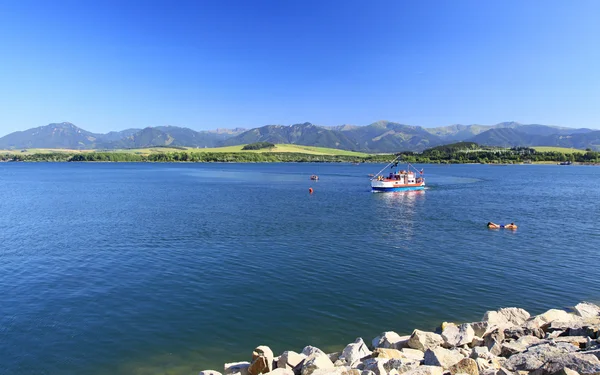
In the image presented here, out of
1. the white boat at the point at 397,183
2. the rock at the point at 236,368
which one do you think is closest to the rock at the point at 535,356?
the rock at the point at 236,368

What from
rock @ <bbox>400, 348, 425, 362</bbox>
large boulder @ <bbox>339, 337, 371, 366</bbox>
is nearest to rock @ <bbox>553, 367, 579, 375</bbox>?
rock @ <bbox>400, 348, 425, 362</bbox>

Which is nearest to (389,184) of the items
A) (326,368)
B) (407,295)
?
(407,295)

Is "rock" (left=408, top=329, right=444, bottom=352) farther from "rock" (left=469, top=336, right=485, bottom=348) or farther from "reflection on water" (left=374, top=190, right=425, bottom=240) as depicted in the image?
"reflection on water" (left=374, top=190, right=425, bottom=240)

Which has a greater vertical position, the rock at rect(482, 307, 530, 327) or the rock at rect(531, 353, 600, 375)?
the rock at rect(531, 353, 600, 375)

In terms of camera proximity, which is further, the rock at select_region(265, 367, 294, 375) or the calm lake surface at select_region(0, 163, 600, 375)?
the calm lake surface at select_region(0, 163, 600, 375)

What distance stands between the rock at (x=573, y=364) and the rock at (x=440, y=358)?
2.25 m

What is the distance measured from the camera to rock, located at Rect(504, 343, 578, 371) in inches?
483

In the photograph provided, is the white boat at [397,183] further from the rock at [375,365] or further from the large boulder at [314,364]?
the large boulder at [314,364]

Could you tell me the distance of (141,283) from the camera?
24.3 m

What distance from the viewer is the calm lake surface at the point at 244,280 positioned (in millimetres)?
17172

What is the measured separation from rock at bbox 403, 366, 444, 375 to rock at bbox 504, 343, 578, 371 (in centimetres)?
237

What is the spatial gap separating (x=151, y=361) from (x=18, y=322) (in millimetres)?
8275

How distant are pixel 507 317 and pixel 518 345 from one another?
3.86m

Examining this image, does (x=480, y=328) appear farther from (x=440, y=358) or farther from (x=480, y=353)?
(x=440, y=358)
